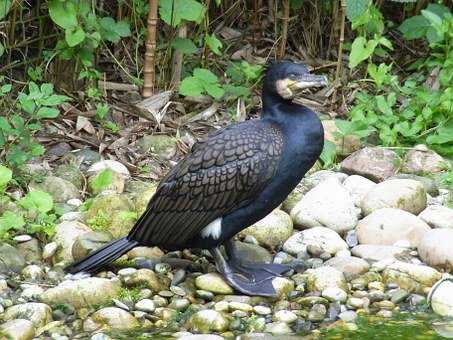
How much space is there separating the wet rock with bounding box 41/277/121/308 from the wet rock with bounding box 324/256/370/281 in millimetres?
1110

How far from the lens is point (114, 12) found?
25.5 ft

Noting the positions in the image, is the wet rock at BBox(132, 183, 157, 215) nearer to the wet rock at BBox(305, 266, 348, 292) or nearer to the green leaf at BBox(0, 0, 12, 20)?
the wet rock at BBox(305, 266, 348, 292)

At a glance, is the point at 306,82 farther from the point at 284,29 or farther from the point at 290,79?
the point at 284,29

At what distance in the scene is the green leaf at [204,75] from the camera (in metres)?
7.28

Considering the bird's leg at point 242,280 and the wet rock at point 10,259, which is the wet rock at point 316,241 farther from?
the wet rock at point 10,259

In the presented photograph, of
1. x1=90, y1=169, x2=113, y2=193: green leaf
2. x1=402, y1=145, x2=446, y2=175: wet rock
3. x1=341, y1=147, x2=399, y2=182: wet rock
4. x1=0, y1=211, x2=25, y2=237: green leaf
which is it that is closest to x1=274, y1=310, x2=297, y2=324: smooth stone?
x1=0, y1=211, x2=25, y2=237: green leaf

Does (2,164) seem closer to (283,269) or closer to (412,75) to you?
(283,269)

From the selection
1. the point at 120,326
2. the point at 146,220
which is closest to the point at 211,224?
the point at 146,220

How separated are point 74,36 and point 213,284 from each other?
240 centimetres

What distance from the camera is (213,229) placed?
5.00 m

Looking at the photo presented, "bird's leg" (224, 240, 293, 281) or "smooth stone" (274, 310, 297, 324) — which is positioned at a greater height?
"bird's leg" (224, 240, 293, 281)

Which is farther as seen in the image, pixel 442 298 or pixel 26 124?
pixel 26 124

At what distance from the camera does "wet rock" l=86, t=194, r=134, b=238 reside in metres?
5.55

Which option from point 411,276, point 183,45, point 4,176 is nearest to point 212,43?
point 183,45
